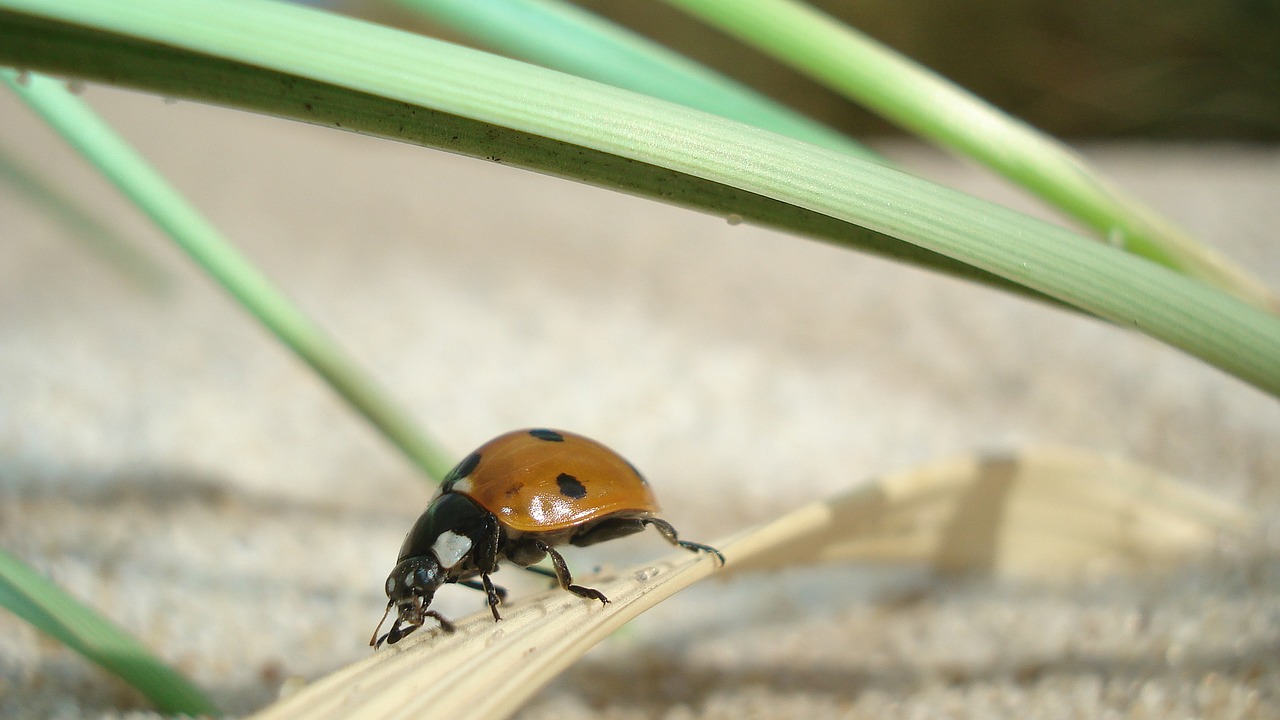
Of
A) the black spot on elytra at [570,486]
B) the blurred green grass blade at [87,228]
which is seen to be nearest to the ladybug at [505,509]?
the black spot on elytra at [570,486]

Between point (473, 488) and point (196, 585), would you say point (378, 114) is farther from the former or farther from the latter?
point (196, 585)

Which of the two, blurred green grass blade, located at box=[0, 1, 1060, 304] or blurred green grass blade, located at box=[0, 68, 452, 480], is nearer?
blurred green grass blade, located at box=[0, 1, 1060, 304]

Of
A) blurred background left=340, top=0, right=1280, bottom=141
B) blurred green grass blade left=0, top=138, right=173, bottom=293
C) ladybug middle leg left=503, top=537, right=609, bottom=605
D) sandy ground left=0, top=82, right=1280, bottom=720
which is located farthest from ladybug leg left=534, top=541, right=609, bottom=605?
blurred background left=340, top=0, right=1280, bottom=141

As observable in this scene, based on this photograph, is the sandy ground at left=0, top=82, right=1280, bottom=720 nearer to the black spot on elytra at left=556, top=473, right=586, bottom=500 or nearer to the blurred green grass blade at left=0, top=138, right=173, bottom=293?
the blurred green grass blade at left=0, top=138, right=173, bottom=293

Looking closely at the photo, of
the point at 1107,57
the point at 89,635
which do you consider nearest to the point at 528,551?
the point at 89,635

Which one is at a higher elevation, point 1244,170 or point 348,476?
point 1244,170

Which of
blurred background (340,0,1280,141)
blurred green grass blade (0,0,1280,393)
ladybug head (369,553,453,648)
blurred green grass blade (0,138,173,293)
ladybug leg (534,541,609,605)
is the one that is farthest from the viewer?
blurred background (340,0,1280,141)

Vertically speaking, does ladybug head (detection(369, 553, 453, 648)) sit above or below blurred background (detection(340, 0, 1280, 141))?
below

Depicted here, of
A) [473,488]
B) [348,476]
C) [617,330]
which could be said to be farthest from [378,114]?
[617,330]
